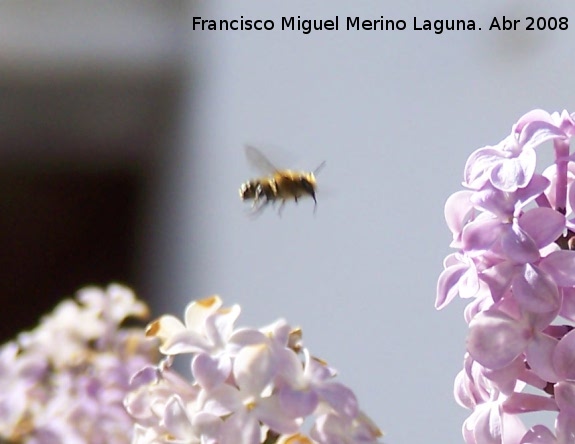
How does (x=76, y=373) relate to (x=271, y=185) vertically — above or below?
below

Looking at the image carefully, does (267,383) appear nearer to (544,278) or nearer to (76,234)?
(544,278)

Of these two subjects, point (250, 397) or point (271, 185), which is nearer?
point (250, 397)

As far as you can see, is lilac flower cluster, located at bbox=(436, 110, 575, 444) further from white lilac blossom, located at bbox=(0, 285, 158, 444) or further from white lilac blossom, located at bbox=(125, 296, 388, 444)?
white lilac blossom, located at bbox=(0, 285, 158, 444)

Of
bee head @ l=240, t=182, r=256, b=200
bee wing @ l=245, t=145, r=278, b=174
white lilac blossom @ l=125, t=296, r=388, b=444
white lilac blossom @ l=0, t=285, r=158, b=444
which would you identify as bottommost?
white lilac blossom @ l=0, t=285, r=158, b=444

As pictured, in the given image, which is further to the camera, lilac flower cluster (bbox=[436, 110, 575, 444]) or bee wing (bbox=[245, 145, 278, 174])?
bee wing (bbox=[245, 145, 278, 174])

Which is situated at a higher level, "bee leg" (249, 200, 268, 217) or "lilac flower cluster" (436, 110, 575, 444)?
"lilac flower cluster" (436, 110, 575, 444)

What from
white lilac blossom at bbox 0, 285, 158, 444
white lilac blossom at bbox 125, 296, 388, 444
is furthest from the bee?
white lilac blossom at bbox 125, 296, 388, 444

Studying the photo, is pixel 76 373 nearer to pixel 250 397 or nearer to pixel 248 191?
pixel 248 191

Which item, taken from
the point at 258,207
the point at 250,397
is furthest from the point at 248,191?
the point at 250,397
